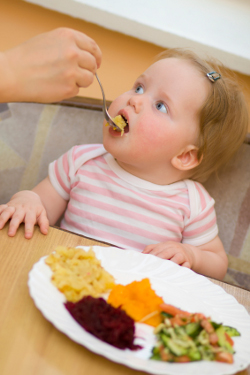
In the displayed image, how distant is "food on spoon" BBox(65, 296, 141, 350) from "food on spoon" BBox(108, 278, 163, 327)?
2 cm

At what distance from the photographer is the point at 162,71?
119cm

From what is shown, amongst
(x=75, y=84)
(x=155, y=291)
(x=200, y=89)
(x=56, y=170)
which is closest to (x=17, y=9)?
(x=56, y=170)

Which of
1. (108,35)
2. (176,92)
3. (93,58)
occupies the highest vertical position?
(93,58)

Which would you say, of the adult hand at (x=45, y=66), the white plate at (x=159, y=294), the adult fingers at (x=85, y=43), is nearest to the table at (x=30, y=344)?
the white plate at (x=159, y=294)

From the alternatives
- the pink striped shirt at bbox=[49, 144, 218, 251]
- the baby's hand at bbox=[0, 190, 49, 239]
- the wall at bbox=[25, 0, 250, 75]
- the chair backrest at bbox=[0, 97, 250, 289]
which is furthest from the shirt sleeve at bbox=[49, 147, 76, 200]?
the wall at bbox=[25, 0, 250, 75]

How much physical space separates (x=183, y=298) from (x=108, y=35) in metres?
1.40

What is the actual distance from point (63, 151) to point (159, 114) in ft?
1.52

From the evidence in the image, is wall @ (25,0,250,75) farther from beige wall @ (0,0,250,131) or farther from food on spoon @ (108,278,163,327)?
food on spoon @ (108,278,163,327)

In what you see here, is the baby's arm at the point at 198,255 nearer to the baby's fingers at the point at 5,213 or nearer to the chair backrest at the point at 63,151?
the chair backrest at the point at 63,151

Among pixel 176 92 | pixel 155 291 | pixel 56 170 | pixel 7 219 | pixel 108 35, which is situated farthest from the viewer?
pixel 108 35

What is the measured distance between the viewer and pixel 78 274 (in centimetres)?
71

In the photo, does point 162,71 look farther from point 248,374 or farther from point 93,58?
point 248,374

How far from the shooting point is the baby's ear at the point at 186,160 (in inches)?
48.3

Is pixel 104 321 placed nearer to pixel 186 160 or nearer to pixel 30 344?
pixel 30 344
